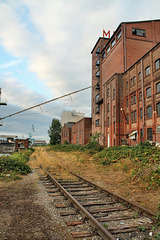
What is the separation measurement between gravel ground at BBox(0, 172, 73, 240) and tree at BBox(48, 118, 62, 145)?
67551 mm

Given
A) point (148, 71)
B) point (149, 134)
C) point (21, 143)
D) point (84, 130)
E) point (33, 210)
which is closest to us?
point (33, 210)

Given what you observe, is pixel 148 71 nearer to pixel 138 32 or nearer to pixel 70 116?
pixel 138 32

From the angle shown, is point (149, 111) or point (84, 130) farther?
point (84, 130)

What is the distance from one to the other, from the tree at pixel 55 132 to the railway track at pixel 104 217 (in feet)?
223

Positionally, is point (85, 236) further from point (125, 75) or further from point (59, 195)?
point (125, 75)

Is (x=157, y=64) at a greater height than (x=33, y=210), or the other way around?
(x=157, y=64)

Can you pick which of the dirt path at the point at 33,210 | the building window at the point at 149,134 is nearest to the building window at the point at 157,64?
the building window at the point at 149,134

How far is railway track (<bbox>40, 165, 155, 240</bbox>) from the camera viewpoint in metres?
3.91

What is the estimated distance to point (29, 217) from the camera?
4.78 meters

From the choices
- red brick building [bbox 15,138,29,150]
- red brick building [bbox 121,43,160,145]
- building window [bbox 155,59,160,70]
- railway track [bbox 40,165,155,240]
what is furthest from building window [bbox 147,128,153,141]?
red brick building [bbox 15,138,29,150]

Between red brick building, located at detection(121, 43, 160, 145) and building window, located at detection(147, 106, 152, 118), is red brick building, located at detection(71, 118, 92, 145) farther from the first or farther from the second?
building window, located at detection(147, 106, 152, 118)

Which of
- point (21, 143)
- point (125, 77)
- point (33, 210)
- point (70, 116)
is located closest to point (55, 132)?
point (70, 116)

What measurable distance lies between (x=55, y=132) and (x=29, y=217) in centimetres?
7062

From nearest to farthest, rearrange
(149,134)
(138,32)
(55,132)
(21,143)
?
(149,134), (138,32), (21,143), (55,132)
